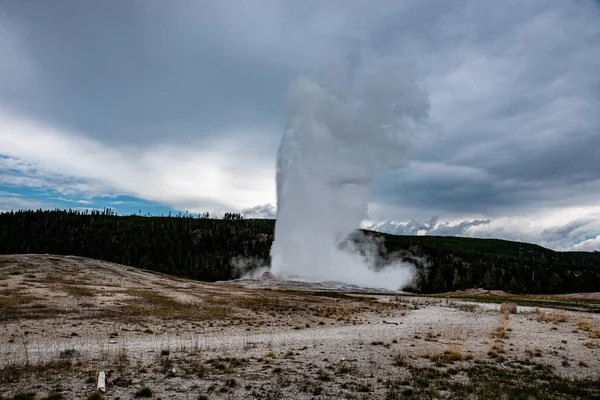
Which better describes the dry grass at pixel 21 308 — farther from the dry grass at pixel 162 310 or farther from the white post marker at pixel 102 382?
the white post marker at pixel 102 382

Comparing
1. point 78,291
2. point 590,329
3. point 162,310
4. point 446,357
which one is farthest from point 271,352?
point 78,291

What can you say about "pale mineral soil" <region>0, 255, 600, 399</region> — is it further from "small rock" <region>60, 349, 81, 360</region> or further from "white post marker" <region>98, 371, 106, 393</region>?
"white post marker" <region>98, 371, 106, 393</region>

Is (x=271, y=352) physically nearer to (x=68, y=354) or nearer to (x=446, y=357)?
(x=446, y=357)

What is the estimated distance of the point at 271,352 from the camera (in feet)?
58.3

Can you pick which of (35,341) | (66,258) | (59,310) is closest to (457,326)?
(35,341)

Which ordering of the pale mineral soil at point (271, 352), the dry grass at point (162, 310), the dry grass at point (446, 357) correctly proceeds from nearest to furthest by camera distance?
the pale mineral soil at point (271, 352) → the dry grass at point (446, 357) → the dry grass at point (162, 310)

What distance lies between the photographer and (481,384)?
42.5 feet

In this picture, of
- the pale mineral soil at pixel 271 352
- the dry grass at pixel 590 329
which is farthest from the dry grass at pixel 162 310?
the dry grass at pixel 590 329

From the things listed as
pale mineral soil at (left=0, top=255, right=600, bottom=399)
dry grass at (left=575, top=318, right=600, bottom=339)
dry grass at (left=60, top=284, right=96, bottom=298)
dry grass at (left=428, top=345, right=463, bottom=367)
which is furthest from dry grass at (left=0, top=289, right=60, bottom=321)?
dry grass at (left=575, top=318, right=600, bottom=339)

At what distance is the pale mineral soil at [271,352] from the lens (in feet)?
40.3

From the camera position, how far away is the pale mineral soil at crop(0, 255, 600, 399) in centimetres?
1227

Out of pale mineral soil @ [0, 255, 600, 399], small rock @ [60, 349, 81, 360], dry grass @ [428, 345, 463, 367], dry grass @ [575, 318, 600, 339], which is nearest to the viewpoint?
pale mineral soil @ [0, 255, 600, 399]

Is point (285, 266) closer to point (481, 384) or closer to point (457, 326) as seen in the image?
point (457, 326)

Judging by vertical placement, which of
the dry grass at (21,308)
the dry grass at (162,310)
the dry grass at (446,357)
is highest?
the dry grass at (446,357)
